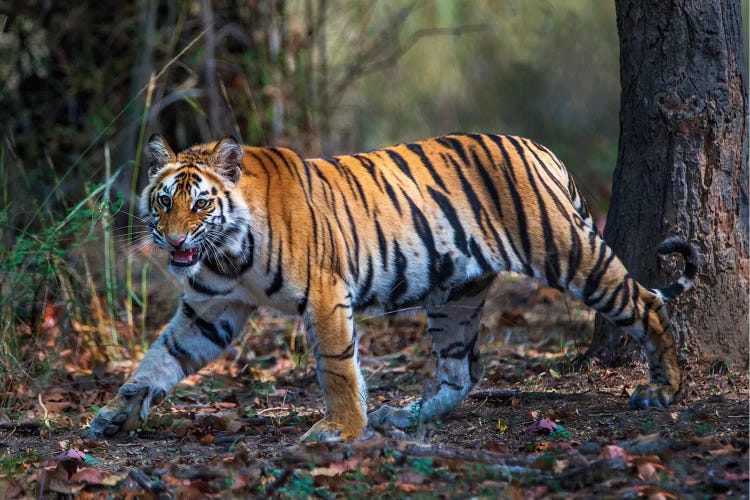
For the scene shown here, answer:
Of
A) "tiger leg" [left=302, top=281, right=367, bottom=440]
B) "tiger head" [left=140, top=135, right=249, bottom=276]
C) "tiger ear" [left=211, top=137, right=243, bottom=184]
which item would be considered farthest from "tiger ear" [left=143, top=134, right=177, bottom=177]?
"tiger leg" [left=302, top=281, right=367, bottom=440]

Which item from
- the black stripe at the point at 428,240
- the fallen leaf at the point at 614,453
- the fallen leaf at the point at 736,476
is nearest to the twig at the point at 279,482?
the fallen leaf at the point at 614,453

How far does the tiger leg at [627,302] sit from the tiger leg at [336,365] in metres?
1.19

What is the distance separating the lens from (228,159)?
4465 millimetres

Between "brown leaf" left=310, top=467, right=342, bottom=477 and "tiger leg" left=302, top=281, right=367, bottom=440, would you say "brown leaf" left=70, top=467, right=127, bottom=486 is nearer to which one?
"brown leaf" left=310, top=467, right=342, bottom=477

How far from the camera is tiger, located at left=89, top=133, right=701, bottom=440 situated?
437 cm

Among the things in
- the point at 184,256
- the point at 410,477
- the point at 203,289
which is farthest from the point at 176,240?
the point at 410,477

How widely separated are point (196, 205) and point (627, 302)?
2.14m

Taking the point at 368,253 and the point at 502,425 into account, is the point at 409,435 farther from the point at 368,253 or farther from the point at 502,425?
the point at 368,253

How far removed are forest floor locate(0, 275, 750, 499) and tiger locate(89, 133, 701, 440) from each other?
27cm

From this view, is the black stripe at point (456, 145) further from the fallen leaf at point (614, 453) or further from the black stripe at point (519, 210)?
the fallen leaf at point (614, 453)

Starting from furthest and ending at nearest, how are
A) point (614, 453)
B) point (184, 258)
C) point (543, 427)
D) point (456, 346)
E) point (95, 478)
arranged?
1. point (456, 346)
2. point (184, 258)
3. point (543, 427)
4. point (95, 478)
5. point (614, 453)

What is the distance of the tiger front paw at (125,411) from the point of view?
4.53 meters

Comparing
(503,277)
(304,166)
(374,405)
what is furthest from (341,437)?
(503,277)

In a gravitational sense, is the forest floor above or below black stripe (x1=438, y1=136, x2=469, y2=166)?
below
